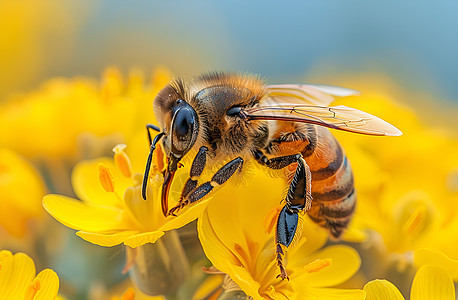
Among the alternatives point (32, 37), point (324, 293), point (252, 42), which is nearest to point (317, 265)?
point (324, 293)

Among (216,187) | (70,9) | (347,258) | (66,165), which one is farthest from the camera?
(70,9)

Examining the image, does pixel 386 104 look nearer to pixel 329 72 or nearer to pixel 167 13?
pixel 329 72

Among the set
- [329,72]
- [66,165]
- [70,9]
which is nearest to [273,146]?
[66,165]

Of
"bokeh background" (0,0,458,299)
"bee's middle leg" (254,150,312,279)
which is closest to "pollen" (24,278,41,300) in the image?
"bee's middle leg" (254,150,312,279)

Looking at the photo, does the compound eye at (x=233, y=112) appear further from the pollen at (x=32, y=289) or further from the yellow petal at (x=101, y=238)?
the pollen at (x=32, y=289)

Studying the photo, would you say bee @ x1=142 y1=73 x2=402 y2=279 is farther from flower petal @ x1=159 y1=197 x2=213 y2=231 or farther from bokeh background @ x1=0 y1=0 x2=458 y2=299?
bokeh background @ x1=0 y1=0 x2=458 y2=299

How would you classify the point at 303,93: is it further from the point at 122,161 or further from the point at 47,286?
the point at 47,286

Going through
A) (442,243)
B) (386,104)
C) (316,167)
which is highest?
(316,167)
